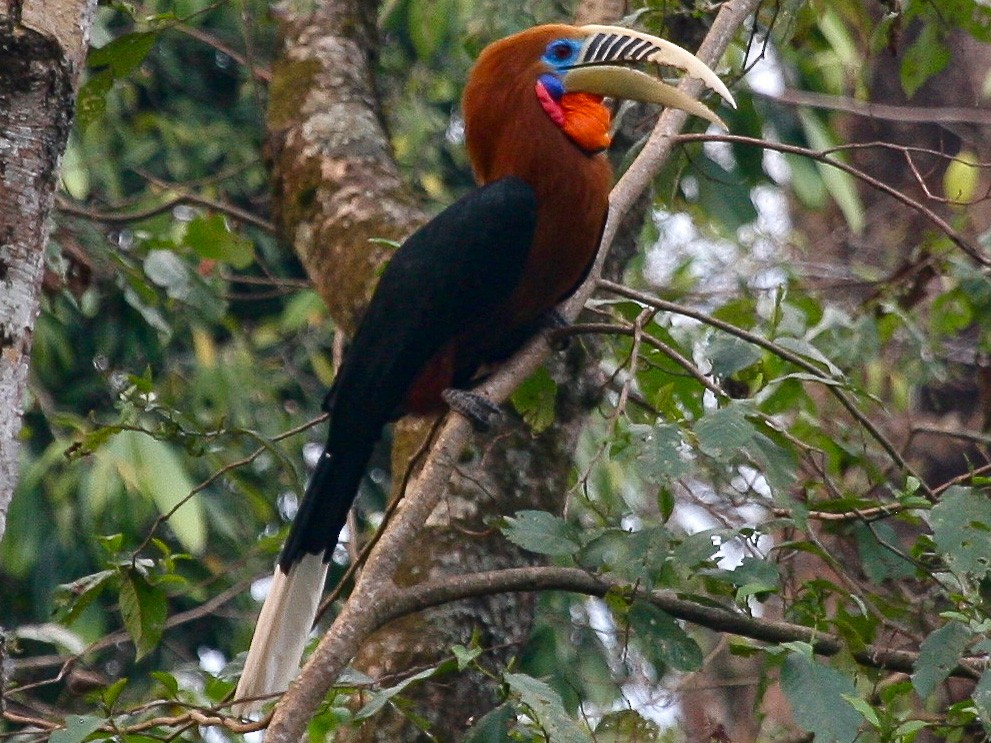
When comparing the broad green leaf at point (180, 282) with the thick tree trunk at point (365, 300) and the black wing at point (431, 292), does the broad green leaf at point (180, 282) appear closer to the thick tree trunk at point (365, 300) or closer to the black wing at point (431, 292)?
the thick tree trunk at point (365, 300)

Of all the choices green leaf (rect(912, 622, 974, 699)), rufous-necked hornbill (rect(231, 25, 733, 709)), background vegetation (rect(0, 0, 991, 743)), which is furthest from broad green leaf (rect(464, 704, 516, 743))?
rufous-necked hornbill (rect(231, 25, 733, 709))

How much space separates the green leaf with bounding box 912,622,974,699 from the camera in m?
2.00

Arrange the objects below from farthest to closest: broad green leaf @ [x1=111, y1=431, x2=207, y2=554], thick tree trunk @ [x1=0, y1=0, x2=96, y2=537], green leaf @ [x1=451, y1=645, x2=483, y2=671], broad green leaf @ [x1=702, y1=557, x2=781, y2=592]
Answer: broad green leaf @ [x1=111, y1=431, x2=207, y2=554]
broad green leaf @ [x1=702, y1=557, x2=781, y2=592]
green leaf @ [x1=451, y1=645, x2=483, y2=671]
thick tree trunk @ [x1=0, y1=0, x2=96, y2=537]

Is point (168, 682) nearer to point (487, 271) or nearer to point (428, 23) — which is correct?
point (487, 271)

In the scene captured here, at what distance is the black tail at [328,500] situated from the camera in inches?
115

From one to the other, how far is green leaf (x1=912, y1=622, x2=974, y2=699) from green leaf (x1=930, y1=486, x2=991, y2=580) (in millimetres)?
90

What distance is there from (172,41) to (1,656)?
5.71 m

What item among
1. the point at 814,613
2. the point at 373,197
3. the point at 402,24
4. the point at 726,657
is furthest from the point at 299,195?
the point at 726,657

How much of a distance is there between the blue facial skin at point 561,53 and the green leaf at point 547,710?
156cm

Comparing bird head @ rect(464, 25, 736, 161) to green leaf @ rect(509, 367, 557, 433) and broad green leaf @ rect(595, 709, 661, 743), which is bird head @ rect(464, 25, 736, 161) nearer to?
green leaf @ rect(509, 367, 557, 433)

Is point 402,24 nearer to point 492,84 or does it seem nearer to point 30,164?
point 492,84

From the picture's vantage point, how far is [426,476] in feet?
6.90

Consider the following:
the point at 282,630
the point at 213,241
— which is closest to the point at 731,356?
the point at 282,630

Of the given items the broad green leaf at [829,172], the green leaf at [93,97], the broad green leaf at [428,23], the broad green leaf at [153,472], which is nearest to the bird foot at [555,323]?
the green leaf at [93,97]
